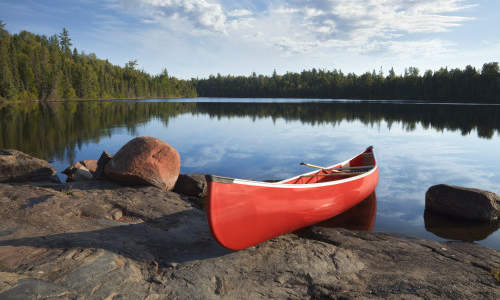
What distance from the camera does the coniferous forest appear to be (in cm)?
7694

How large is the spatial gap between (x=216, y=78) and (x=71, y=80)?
332 ft

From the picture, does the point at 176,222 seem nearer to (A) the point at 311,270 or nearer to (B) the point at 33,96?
(A) the point at 311,270

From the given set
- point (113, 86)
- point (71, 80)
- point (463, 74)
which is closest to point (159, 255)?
point (71, 80)

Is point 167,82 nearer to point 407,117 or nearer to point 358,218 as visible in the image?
point 407,117

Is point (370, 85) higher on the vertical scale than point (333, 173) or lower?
higher

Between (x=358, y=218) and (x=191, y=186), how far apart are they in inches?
215

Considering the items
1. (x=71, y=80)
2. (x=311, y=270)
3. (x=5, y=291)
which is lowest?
(x=311, y=270)

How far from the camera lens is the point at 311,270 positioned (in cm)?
477

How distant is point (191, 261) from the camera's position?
478 cm

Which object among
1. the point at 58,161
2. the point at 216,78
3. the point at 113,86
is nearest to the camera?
the point at 58,161

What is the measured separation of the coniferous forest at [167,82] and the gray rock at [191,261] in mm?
77823

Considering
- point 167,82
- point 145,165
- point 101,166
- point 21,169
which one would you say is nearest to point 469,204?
point 145,165

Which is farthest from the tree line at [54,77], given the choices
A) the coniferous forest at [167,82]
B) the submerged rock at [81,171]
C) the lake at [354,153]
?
the submerged rock at [81,171]

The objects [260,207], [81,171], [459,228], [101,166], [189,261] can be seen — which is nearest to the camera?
[189,261]
